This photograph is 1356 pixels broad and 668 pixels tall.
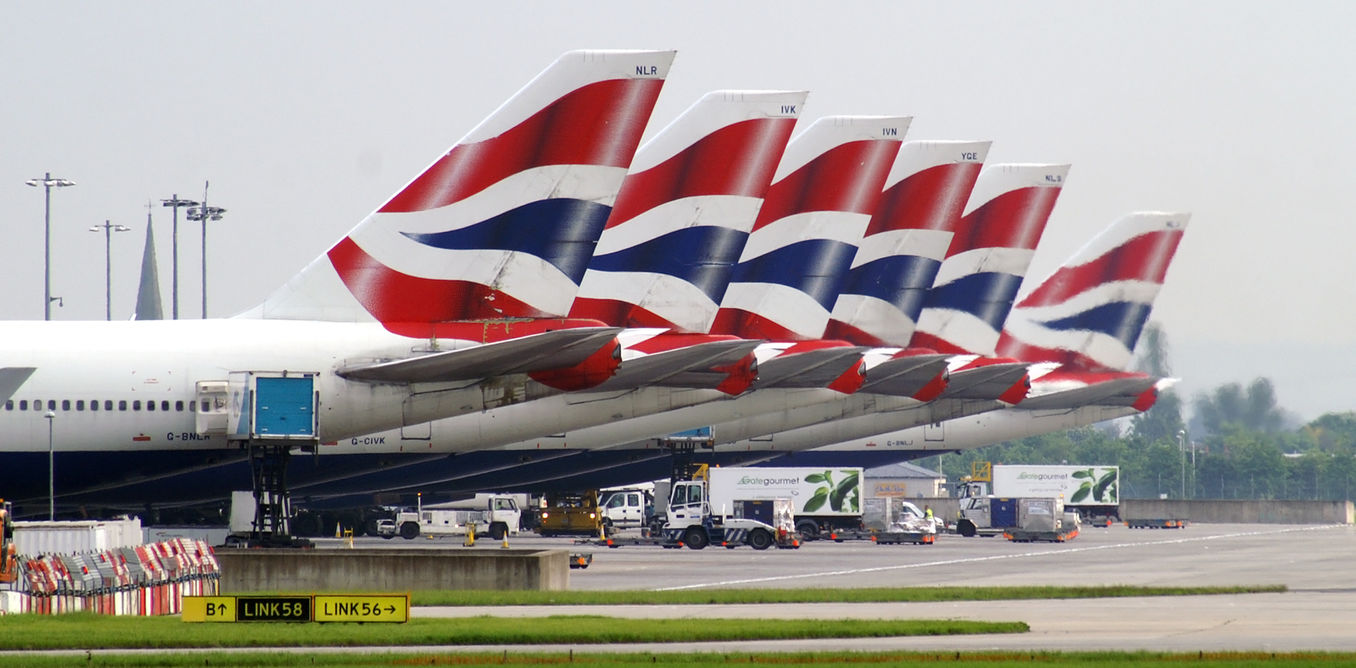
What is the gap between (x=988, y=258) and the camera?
69188 millimetres

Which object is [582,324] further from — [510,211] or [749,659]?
[749,659]

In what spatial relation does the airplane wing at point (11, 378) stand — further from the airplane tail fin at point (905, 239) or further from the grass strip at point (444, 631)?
the airplane tail fin at point (905, 239)

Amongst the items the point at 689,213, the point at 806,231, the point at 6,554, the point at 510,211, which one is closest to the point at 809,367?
the point at 806,231

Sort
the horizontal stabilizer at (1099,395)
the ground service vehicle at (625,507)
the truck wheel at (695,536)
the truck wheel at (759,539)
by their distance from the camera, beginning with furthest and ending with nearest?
1. the ground service vehicle at (625,507)
2. the horizontal stabilizer at (1099,395)
3. the truck wheel at (695,536)
4. the truck wheel at (759,539)

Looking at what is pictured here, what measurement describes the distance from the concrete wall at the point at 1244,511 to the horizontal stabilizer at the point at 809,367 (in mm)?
58536

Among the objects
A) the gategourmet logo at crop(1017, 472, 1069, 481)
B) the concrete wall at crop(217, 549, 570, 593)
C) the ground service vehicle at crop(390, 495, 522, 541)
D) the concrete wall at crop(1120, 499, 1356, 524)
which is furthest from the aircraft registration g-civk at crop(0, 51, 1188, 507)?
the concrete wall at crop(1120, 499, 1356, 524)

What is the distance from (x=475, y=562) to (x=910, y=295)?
1234 inches

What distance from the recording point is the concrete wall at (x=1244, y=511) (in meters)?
112

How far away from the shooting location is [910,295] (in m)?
62.7

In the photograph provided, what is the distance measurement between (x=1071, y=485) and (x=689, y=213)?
5072cm

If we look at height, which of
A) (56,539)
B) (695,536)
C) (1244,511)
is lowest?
(1244,511)

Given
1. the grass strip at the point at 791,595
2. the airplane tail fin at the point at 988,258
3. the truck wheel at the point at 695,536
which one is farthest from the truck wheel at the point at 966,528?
the grass strip at the point at 791,595

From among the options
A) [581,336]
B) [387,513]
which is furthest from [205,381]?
[387,513]

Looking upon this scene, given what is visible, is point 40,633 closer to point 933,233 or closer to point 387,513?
point 933,233
